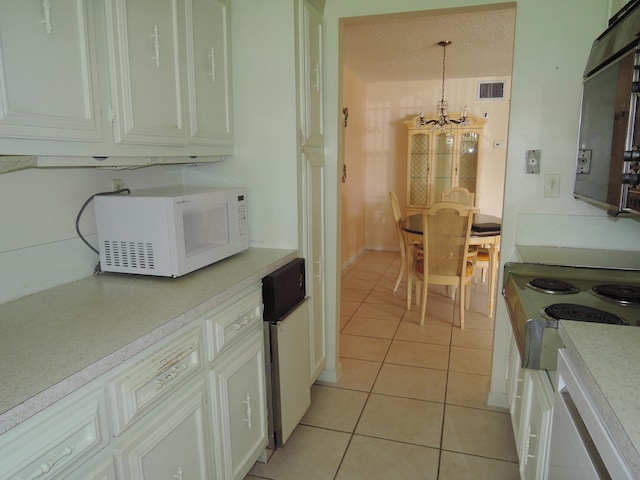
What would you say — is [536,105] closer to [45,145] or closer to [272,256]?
[272,256]

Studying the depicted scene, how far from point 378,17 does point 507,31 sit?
6.47 feet

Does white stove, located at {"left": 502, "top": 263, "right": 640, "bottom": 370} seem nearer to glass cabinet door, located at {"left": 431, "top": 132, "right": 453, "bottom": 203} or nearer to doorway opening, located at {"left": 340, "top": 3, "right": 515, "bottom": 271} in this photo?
doorway opening, located at {"left": 340, "top": 3, "right": 515, "bottom": 271}

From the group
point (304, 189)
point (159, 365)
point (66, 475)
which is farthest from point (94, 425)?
point (304, 189)

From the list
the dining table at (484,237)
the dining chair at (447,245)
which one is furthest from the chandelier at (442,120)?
the dining chair at (447,245)

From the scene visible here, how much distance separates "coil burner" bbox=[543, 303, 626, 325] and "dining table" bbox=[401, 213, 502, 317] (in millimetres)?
2360

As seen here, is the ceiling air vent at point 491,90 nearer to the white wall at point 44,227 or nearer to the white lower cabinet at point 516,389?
the white lower cabinet at point 516,389

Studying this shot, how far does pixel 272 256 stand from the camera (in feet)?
6.91

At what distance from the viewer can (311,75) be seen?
2.32 m

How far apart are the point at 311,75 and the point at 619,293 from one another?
1.66 metres

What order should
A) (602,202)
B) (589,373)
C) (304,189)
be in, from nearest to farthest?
1. (589,373)
2. (602,202)
3. (304,189)

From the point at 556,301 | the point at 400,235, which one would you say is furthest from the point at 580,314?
the point at 400,235

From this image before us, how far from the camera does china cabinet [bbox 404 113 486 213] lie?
5.72 m

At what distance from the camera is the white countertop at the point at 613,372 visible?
696mm

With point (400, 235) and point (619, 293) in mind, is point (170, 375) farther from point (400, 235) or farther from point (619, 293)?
point (400, 235)
